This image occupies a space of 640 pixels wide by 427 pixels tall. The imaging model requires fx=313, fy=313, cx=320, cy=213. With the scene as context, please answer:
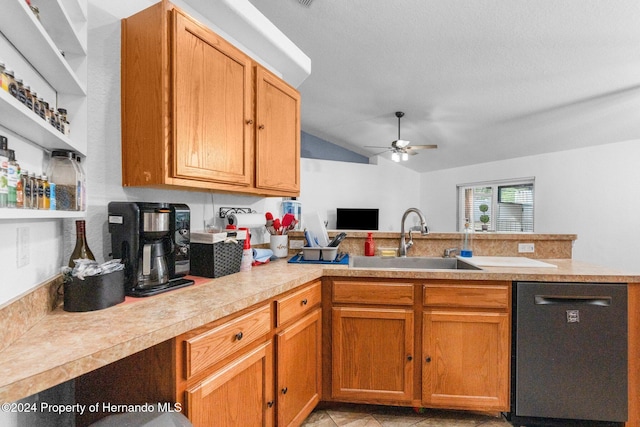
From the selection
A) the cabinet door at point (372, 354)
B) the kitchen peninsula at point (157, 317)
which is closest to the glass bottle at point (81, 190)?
the kitchen peninsula at point (157, 317)

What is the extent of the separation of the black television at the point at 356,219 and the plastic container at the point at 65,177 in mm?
5097

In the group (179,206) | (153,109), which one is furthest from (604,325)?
(153,109)

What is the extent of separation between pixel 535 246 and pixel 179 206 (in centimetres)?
232

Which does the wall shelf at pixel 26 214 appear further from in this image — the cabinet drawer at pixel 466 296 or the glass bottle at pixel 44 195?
the cabinet drawer at pixel 466 296

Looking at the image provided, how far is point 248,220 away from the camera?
6.75ft

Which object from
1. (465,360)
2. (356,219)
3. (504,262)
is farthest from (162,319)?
(356,219)

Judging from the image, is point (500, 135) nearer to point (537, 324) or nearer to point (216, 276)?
point (537, 324)

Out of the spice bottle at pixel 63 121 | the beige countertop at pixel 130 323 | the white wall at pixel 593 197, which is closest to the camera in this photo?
the beige countertop at pixel 130 323

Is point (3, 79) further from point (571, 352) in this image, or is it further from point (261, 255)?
point (571, 352)

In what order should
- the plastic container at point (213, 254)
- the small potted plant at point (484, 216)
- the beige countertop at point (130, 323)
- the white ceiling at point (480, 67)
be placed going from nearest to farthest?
the beige countertop at point (130, 323)
the plastic container at point (213, 254)
the white ceiling at point (480, 67)
the small potted plant at point (484, 216)

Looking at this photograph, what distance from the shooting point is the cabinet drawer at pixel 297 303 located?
1.42 metres

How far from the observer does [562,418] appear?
1.66 m

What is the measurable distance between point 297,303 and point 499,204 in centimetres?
534

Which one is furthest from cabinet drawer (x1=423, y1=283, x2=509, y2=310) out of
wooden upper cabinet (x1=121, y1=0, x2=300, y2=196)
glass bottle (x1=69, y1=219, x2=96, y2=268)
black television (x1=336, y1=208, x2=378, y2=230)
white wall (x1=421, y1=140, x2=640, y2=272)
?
black television (x1=336, y1=208, x2=378, y2=230)
